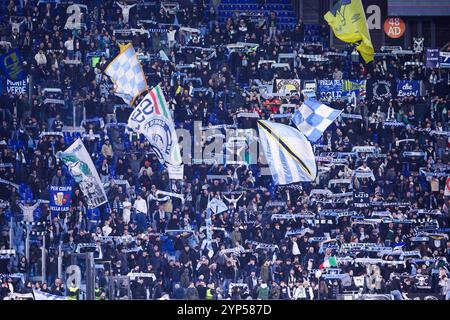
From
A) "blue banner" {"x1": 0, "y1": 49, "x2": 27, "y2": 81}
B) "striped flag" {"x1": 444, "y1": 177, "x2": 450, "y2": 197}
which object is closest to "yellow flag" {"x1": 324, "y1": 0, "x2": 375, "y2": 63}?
"striped flag" {"x1": 444, "y1": 177, "x2": 450, "y2": 197}

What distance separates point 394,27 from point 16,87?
32.7 feet

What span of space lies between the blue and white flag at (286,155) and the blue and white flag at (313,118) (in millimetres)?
388

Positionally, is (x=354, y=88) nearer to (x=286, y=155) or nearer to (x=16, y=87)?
(x=286, y=155)

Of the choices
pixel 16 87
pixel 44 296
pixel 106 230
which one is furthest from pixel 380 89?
pixel 44 296

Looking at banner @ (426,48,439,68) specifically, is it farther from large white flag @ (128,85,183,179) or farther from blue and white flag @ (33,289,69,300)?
blue and white flag @ (33,289,69,300)

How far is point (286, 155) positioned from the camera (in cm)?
2753

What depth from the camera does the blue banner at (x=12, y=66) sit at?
28.7m

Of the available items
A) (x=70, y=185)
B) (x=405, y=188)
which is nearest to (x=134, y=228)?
(x=70, y=185)

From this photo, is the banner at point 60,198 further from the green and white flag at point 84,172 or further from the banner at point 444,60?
the banner at point 444,60

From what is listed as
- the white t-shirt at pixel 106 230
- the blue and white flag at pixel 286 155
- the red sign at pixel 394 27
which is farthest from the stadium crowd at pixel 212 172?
the red sign at pixel 394 27

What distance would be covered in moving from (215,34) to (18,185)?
6441 millimetres

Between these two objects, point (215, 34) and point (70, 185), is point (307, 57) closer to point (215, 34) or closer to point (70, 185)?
point (215, 34)

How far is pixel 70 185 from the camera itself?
26.8 m

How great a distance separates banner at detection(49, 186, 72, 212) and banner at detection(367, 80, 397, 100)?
24.9 feet
